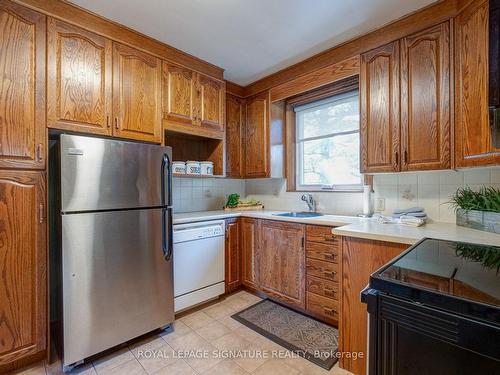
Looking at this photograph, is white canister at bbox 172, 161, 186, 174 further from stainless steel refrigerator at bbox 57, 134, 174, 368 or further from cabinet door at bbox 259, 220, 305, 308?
cabinet door at bbox 259, 220, 305, 308

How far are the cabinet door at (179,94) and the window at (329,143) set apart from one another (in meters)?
1.23

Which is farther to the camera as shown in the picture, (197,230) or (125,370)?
(197,230)

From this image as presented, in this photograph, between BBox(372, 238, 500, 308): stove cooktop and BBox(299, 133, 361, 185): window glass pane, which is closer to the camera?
BBox(372, 238, 500, 308): stove cooktop

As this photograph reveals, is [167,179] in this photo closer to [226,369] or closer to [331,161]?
[226,369]

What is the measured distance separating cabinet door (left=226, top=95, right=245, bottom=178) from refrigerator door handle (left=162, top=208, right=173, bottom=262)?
1.13 m

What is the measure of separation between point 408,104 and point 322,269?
140cm

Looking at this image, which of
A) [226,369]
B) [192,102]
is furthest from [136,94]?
[226,369]

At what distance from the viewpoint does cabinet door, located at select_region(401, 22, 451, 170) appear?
1617 millimetres

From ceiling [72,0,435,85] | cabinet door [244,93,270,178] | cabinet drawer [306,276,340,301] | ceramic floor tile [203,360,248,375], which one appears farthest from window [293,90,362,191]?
ceramic floor tile [203,360,248,375]

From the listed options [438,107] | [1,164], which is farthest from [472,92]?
[1,164]

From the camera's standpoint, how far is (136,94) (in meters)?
2.01

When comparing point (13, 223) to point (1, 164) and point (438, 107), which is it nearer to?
point (1, 164)

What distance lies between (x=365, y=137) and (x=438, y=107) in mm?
490

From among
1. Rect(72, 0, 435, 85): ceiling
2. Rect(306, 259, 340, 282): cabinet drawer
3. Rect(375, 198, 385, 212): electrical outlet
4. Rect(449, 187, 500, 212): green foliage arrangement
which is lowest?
Rect(306, 259, 340, 282): cabinet drawer
